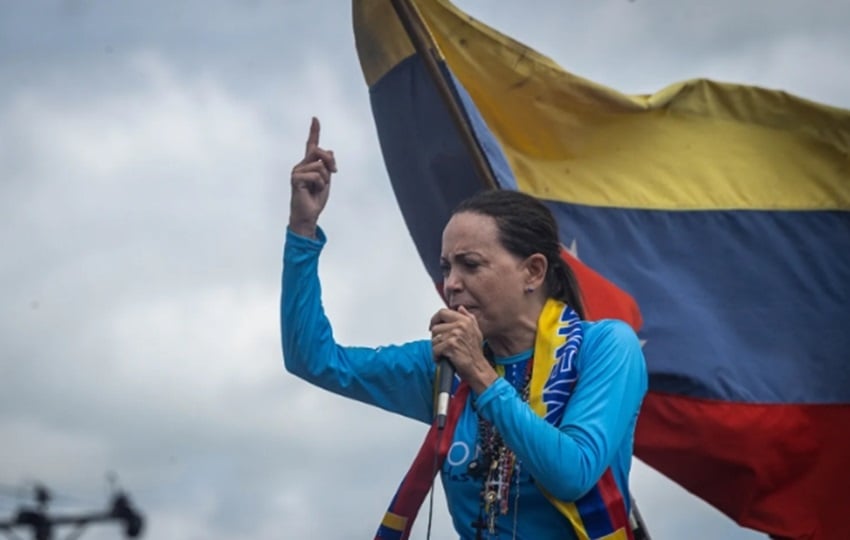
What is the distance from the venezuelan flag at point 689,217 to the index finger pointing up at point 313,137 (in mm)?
2801

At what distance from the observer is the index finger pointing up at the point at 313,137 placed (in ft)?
16.2

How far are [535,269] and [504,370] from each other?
0.30m

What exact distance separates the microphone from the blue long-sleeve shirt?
0.08m

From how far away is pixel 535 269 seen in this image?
4.64 m

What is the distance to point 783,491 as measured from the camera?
27.5 ft

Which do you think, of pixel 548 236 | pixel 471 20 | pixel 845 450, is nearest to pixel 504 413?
pixel 548 236

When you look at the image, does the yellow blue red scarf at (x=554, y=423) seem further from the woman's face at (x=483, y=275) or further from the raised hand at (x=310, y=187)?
the raised hand at (x=310, y=187)

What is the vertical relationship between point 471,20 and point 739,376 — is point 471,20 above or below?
above

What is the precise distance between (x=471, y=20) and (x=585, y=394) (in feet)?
14.3

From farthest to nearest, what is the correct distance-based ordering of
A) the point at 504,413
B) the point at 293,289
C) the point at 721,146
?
1. the point at 721,146
2. the point at 293,289
3. the point at 504,413

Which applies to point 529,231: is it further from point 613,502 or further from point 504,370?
point 613,502

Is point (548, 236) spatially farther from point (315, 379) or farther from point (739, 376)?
point (739, 376)

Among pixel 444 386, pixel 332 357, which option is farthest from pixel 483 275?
pixel 332 357

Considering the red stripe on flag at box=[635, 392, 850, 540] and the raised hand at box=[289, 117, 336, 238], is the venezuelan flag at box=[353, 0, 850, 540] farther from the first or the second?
the raised hand at box=[289, 117, 336, 238]
